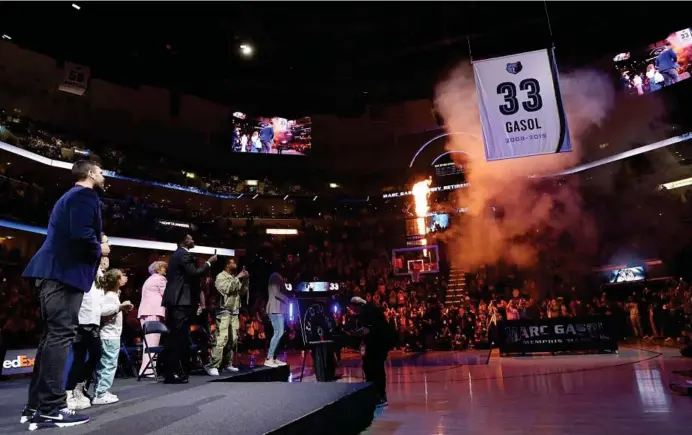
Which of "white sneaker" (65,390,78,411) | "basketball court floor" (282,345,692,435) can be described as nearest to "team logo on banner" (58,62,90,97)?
"basketball court floor" (282,345,692,435)

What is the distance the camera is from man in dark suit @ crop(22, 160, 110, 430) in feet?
9.97

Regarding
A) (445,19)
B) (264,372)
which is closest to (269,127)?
(445,19)

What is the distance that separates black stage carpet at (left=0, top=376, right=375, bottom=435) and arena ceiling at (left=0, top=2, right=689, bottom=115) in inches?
471

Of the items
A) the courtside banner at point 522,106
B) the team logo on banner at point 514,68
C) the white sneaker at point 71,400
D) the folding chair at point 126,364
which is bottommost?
the white sneaker at point 71,400

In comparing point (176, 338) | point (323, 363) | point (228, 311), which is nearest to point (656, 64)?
point (323, 363)

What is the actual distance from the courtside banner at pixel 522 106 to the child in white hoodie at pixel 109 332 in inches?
250

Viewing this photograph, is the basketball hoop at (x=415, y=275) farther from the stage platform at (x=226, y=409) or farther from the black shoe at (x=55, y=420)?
the black shoe at (x=55, y=420)

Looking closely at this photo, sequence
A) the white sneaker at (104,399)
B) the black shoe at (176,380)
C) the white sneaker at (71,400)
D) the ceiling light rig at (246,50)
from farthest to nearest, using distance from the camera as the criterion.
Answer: the ceiling light rig at (246,50) → the black shoe at (176,380) → the white sneaker at (104,399) → the white sneaker at (71,400)

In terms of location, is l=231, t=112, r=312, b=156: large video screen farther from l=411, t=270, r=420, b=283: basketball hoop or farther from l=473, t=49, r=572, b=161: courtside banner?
l=473, t=49, r=572, b=161: courtside banner

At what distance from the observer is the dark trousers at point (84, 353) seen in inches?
156

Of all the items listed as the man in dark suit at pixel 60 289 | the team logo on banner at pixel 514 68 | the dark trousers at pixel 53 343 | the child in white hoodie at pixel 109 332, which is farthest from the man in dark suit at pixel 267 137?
the dark trousers at pixel 53 343

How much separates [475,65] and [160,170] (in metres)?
19.2

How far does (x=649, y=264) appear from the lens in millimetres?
18688

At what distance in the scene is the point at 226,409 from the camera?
3.62 metres
